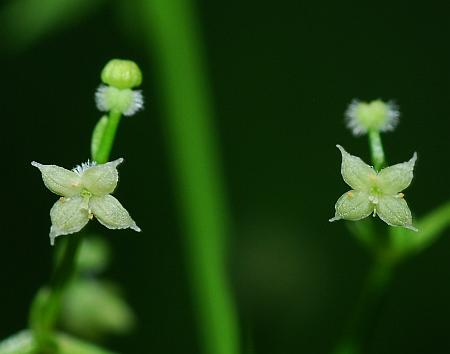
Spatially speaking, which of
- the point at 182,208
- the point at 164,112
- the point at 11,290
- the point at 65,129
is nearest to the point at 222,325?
the point at 182,208

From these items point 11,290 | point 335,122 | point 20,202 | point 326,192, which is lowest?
point 11,290

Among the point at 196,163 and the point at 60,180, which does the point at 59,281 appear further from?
the point at 196,163

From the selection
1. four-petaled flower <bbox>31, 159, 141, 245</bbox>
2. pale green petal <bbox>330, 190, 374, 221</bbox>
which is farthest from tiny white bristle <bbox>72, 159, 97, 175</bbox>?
pale green petal <bbox>330, 190, 374, 221</bbox>

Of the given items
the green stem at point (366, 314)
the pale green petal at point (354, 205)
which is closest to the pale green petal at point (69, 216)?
the pale green petal at point (354, 205)

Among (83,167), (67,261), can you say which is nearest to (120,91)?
(83,167)

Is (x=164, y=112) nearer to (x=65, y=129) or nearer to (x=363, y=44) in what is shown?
(x=65, y=129)

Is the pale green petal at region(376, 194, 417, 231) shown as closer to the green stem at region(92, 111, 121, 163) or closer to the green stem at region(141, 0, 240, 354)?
the green stem at region(92, 111, 121, 163)
